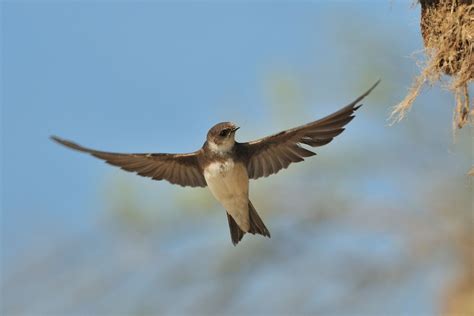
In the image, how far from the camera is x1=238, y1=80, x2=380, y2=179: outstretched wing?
5.18m

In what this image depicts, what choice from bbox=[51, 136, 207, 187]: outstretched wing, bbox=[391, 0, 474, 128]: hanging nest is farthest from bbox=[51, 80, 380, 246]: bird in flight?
bbox=[391, 0, 474, 128]: hanging nest

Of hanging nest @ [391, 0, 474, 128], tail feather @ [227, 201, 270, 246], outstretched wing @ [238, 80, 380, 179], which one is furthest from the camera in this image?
tail feather @ [227, 201, 270, 246]

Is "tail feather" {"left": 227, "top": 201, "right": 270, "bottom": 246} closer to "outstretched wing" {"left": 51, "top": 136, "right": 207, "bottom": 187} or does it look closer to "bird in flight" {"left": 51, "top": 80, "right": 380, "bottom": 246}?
"bird in flight" {"left": 51, "top": 80, "right": 380, "bottom": 246}

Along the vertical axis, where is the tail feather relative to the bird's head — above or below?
below

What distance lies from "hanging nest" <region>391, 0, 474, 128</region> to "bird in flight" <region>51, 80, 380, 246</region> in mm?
608

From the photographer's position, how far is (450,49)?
504 cm

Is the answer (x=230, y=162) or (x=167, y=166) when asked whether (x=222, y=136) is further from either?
(x=167, y=166)

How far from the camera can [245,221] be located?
5.73 metres

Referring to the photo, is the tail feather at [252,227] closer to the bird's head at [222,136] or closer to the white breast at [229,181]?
the white breast at [229,181]

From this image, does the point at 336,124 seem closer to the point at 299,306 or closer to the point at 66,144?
the point at 66,144

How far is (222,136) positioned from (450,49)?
1.22 metres

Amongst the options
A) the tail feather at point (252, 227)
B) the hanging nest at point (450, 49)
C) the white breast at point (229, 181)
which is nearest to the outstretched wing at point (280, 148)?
the white breast at point (229, 181)

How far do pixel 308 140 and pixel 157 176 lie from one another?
91 cm

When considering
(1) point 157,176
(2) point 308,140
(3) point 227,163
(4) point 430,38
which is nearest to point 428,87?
(4) point 430,38
